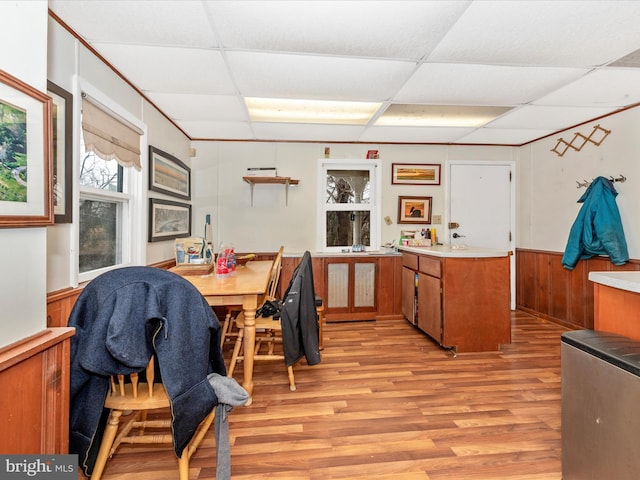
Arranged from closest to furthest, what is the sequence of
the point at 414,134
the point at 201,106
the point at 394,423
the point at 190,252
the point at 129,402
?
the point at 129,402, the point at 394,423, the point at 190,252, the point at 201,106, the point at 414,134

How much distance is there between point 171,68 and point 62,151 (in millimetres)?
998

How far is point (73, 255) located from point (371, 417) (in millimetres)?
1985

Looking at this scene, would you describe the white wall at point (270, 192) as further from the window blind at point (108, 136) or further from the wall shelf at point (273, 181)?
the window blind at point (108, 136)

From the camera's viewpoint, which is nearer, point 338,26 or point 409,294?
point 338,26

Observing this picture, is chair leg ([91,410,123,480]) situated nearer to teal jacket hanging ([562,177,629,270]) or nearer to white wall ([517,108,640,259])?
teal jacket hanging ([562,177,629,270])

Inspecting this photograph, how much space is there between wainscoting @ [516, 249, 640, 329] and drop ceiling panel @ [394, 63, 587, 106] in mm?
1851

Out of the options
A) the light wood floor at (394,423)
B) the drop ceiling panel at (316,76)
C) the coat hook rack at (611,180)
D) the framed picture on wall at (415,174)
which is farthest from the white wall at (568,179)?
the drop ceiling panel at (316,76)

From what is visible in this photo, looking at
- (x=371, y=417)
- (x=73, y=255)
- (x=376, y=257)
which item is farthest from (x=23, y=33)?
(x=376, y=257)

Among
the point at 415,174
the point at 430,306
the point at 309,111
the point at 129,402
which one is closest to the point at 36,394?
the point at 129,402

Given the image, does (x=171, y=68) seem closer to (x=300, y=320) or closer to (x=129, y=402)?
(x=300, y=320)

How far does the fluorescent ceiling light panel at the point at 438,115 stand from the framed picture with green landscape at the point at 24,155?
2775 millimetres

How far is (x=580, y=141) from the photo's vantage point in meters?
3.55

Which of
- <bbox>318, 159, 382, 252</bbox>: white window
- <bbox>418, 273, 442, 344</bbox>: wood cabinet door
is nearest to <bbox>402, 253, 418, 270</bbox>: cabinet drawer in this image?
<bbox>418, 273, 442, 344</bbox>: wood cabinet door

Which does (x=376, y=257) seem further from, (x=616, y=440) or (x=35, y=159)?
(x=35, y=159)
